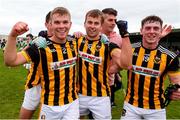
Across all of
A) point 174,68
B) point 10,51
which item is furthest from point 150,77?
point 10,51

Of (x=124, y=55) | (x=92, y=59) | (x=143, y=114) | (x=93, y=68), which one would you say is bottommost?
(x=143, y=114)

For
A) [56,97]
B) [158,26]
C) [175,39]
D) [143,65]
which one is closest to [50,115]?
[56,97]

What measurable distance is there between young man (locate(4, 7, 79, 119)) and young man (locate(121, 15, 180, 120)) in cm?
94

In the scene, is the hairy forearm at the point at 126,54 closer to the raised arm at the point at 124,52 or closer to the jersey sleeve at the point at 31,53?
the raised arm at the point at 124,52

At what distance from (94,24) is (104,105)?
1.28 m

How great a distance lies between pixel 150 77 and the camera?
5.73m

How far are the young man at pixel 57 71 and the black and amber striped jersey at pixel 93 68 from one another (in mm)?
341

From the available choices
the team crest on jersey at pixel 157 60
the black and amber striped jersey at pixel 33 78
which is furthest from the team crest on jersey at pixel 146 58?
the black and amber striped jersey at pixel 33 78

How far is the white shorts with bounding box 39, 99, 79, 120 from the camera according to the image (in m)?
5.48

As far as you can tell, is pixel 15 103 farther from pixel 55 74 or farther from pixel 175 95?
pixel 175 95

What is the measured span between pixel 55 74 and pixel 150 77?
1444 millimetres

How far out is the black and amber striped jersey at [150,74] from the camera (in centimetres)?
573

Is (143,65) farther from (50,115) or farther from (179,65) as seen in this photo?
(50,115)

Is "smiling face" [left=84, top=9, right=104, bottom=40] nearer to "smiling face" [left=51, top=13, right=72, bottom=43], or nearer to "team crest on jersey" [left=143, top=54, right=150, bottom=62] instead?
"smiling face" [left=51, top=13, right=72, bottom=43]
